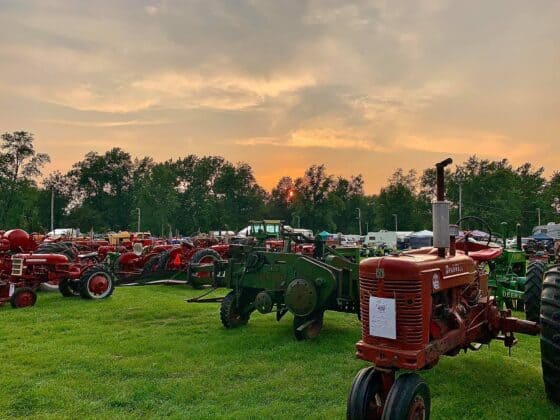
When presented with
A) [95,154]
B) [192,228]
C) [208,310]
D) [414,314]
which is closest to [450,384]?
[414,314]

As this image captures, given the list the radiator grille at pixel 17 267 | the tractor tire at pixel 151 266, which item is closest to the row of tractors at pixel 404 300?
the radiator grille at pixel 17 267

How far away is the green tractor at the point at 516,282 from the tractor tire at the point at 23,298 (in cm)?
919

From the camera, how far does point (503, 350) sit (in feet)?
22.5

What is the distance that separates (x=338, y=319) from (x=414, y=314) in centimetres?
536

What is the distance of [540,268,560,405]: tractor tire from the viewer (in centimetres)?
443

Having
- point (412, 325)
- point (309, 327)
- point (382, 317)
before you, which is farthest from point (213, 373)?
point (412, 325)

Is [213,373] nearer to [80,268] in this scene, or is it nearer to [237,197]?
[80,268]

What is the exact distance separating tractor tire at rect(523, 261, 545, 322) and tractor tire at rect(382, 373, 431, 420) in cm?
466

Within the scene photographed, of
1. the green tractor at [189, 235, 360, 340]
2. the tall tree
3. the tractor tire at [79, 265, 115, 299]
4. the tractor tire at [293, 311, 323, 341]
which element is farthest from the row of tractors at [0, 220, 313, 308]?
the tall tree

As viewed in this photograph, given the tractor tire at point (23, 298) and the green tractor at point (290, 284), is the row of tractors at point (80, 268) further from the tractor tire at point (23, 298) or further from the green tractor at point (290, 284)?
the green tractor at point (290, 284)

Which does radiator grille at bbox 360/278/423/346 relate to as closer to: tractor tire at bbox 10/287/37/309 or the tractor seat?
the tractor seat

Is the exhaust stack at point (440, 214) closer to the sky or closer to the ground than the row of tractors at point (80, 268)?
closer to the sky

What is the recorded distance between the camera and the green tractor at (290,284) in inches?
284

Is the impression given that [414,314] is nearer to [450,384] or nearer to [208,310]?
[450,384]
